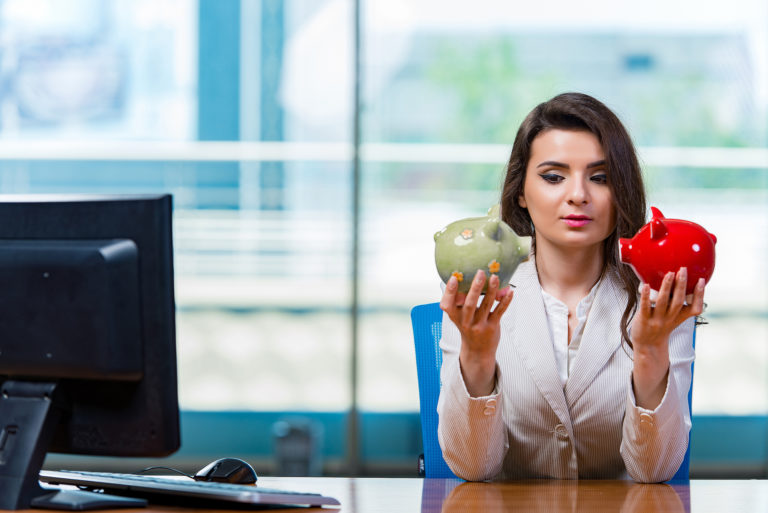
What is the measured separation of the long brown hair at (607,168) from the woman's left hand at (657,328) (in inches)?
7.4

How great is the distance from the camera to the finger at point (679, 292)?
50.2 inches

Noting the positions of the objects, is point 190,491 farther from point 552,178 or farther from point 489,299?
point 552,178

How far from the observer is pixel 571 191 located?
1.64 metres

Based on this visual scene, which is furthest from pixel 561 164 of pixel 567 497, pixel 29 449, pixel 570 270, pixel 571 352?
pixel 29 449

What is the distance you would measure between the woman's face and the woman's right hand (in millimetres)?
346

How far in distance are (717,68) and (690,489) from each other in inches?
113

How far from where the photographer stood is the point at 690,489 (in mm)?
1459

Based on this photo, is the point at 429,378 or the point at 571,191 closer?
the point at 571,191

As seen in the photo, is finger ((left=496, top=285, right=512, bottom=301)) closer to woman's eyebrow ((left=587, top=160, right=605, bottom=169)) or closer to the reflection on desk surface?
the reflection on desk surface

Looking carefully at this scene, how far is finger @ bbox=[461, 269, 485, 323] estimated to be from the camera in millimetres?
1259

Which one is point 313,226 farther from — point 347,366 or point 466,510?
point 466,510

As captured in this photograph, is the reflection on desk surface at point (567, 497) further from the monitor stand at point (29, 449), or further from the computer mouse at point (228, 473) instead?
the monitor stand at point (29, 449)

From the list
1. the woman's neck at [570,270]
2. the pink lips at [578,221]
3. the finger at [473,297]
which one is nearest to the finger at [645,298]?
the finger at [473,297]

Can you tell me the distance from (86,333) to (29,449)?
7.4 inches
